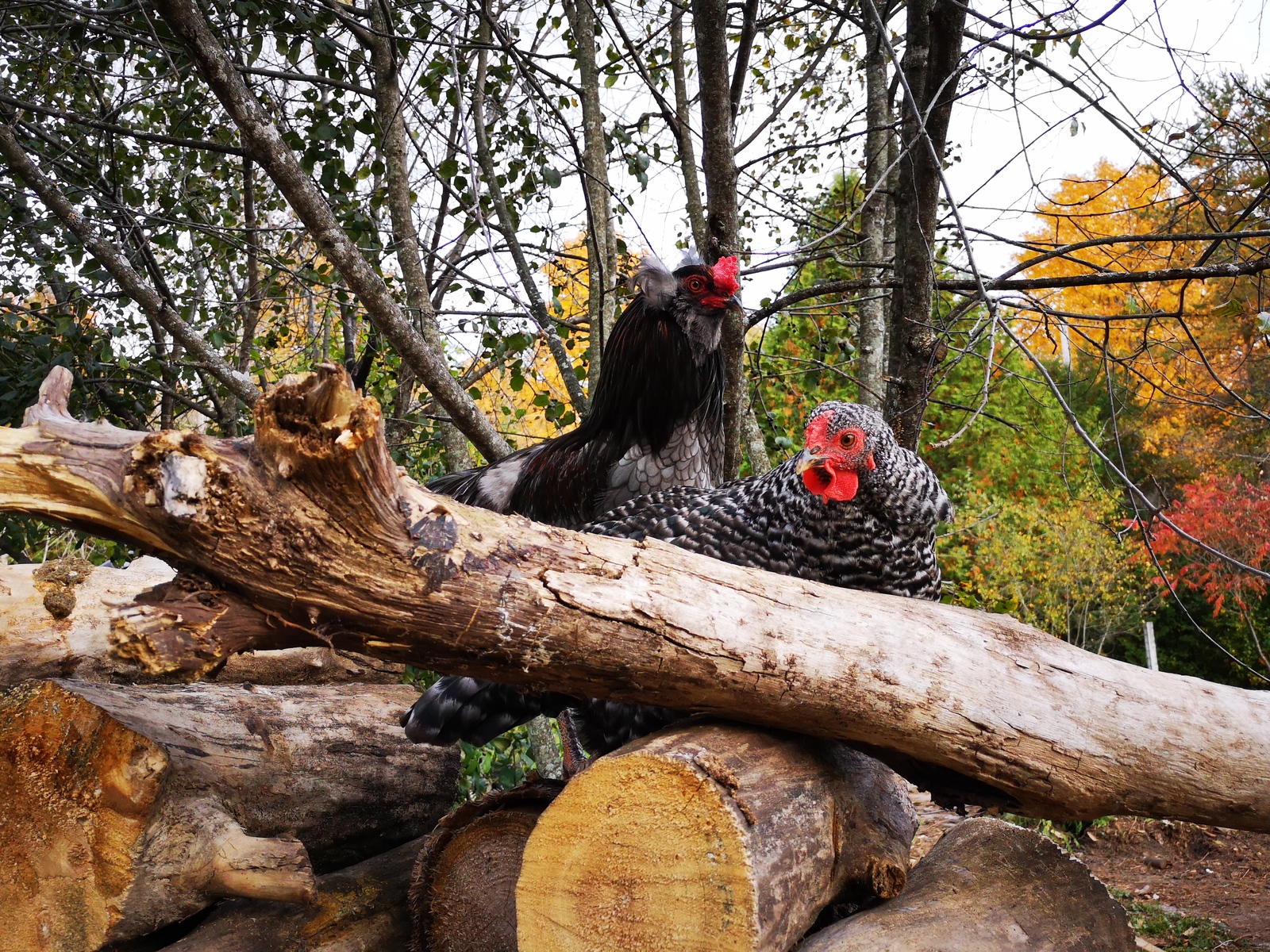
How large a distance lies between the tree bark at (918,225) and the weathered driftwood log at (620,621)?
1.55 m

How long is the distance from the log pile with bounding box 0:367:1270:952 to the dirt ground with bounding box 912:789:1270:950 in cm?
467

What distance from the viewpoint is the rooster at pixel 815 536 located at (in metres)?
2.34

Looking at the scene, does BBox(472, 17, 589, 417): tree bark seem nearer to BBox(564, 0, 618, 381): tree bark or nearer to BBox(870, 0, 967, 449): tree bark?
BBox(564, 0, 618, 381): tree bark

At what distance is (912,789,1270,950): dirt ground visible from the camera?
20.6ft

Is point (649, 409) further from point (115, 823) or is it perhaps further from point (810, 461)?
point (115, 823)

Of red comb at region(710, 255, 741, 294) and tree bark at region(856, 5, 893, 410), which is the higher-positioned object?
tree bark at region(856, 5, 893, 410)

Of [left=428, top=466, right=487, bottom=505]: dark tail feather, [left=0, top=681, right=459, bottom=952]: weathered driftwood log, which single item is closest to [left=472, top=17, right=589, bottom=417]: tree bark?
[left=428, top=466, right=487, bottom=505]: dark tail feather

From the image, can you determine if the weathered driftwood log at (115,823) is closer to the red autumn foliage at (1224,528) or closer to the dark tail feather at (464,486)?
the dark tail feather at (464,486)

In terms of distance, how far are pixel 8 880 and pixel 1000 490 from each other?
47.8 feet

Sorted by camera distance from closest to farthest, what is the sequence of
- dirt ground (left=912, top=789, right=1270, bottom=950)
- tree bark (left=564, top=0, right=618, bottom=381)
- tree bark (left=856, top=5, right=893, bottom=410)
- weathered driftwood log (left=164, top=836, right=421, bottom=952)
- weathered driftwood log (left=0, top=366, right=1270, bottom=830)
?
weathered driftwood log (left=0, top=366, right=1270, bottom=830), weathered driftwood log (left=164, top=836, right=421, bottom=952), tree bark (left=564, top=0, right=618, bottom=381), tree bark (left=856, top=5, right=893, bottom=410), dirt ground (left=912, top=789, right=1270, bottom=950)

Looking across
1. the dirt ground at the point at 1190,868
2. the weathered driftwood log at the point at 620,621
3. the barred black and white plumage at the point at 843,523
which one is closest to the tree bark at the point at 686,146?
the barred black and white plumage at the point at 843,523

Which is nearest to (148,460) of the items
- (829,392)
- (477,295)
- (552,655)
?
(552,655)

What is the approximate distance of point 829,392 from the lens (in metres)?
9.70

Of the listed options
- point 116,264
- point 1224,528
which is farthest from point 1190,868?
point 116,264
